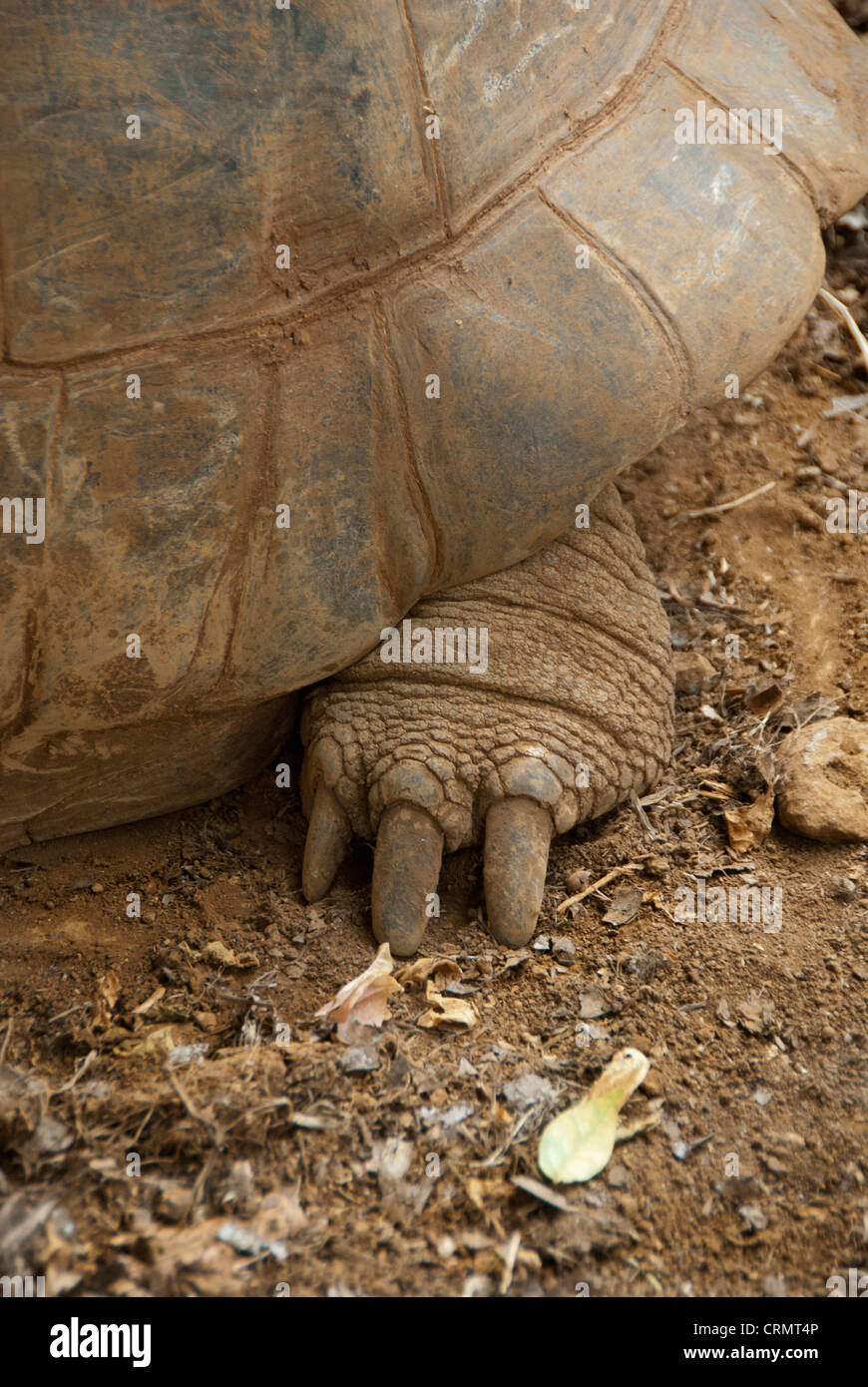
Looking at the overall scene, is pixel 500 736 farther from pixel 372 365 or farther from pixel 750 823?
pixel 372 365

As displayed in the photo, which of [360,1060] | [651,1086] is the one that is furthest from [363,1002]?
[651,1086]

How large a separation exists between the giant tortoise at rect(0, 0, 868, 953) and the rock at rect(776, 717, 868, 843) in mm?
313

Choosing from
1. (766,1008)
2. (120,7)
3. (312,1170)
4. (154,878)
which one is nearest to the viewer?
(312,1170)

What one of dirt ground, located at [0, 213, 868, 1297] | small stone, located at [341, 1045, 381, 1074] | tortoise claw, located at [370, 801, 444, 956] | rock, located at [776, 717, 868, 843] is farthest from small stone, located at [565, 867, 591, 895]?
small stone, located at [341, 1045, 381, 1074]

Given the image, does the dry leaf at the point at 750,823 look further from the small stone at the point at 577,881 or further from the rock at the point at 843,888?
the small stone at the point at 577,881

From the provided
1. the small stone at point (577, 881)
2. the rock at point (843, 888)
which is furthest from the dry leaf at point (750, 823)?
the small stone at point (577, 881)

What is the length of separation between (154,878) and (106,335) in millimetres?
1161

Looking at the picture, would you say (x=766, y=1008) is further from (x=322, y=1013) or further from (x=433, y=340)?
(x=433, y=340)

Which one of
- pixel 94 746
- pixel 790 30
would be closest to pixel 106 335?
pixel 94 746

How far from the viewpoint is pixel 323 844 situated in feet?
7.65

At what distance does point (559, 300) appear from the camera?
209 cm

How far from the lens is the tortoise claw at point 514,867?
2.21m

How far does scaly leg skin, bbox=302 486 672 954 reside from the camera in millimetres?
2238

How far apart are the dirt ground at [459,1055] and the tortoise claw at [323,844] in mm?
54
